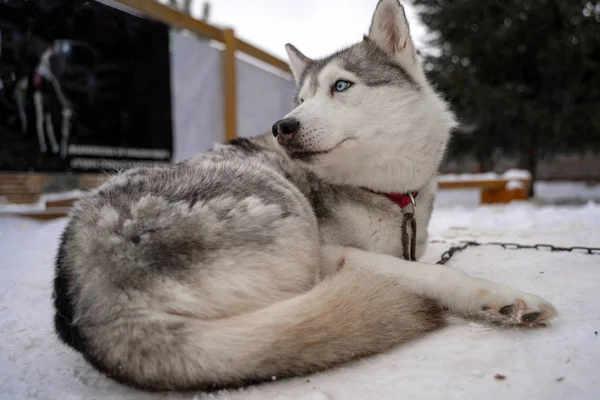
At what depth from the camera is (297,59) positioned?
2.66 m

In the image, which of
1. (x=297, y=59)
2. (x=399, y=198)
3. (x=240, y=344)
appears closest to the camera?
(x=240, y=344)

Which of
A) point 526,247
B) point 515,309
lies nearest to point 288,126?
point 515,309

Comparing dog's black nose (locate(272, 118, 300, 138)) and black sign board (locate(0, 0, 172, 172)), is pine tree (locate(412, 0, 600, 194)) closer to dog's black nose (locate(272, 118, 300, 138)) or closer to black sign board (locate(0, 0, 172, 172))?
black sign board (locate(0, 0, 172, 172))

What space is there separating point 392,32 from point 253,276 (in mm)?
1644

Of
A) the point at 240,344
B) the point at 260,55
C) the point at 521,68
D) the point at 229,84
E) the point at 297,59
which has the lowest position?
the point at 240,344

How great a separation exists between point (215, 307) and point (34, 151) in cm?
368

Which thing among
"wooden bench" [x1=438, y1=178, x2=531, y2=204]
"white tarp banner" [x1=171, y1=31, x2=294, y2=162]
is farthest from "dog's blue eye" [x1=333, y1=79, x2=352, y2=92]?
"wooden bench" [x1=438, y1=178, x2=531, y2=204]

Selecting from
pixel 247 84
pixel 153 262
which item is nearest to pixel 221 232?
pixel 153 262

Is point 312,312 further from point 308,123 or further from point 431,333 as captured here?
point 308,123

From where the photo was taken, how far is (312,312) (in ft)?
3.87

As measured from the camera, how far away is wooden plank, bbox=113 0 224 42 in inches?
186

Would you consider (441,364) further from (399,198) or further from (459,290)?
(399,198)

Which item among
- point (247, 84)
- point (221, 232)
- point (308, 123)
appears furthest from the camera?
point (247, 84)

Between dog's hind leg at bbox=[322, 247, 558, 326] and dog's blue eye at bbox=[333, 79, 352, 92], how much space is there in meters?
0.85
